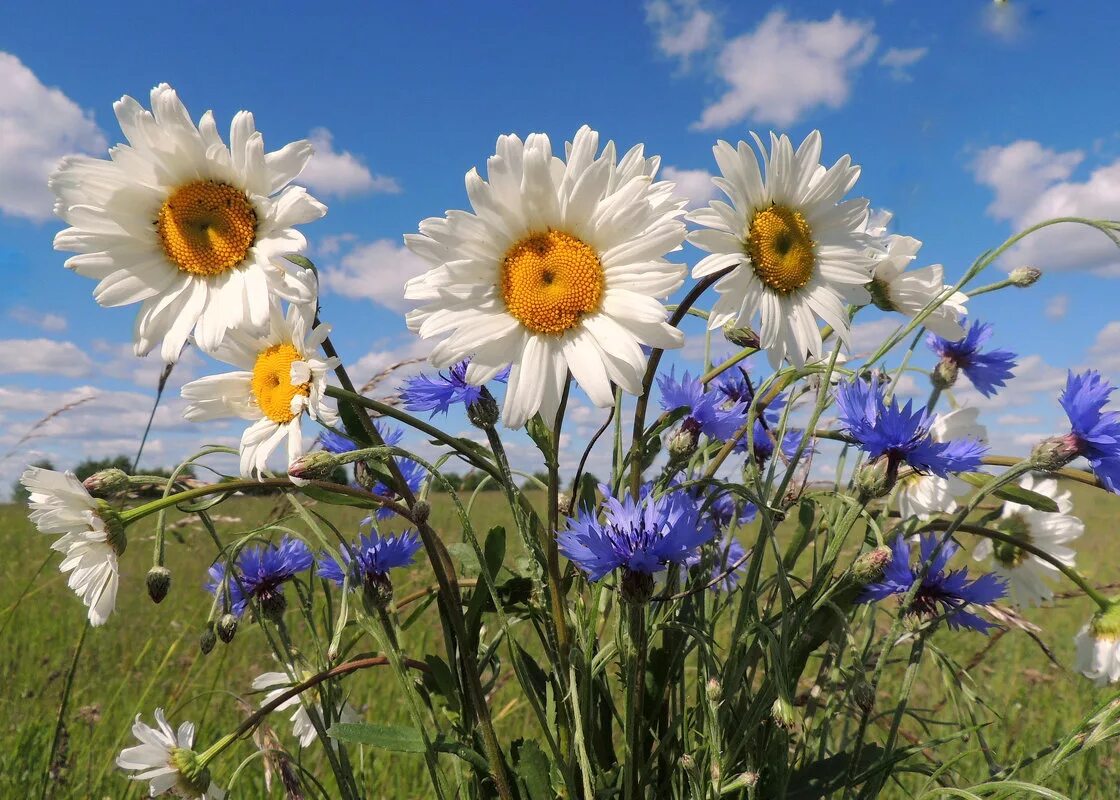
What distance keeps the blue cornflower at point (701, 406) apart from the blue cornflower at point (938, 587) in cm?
24

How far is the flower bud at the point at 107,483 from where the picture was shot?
800 millimetres

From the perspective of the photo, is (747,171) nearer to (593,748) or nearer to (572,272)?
(572,272)

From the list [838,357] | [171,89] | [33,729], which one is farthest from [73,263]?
[33,729]

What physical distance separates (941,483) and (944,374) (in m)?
0.16

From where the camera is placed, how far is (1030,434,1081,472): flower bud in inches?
33.0

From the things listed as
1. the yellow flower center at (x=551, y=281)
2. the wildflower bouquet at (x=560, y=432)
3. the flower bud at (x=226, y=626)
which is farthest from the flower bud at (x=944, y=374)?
the flower bud at (x=226, y=626)

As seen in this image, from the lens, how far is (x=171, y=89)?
2.44ft

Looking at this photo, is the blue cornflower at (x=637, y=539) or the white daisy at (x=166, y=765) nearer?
the blue cornflower at (x=637, y=539)

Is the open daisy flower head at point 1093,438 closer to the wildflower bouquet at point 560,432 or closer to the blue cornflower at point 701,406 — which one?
the wildflower bouquet at point 560,432

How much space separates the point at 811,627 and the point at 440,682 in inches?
16.1

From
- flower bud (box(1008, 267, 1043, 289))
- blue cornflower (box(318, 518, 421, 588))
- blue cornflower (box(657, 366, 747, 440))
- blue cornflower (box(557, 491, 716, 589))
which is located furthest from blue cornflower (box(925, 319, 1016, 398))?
blue cornflower (box(318, 518, 421, 588))

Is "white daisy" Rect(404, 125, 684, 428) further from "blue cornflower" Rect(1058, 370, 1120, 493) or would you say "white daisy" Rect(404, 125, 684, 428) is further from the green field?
the green field

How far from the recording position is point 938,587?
958 millimetres

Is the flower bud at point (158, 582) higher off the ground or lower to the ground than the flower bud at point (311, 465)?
lower
